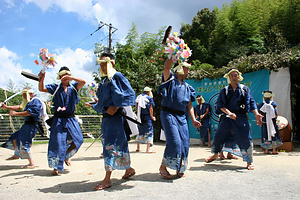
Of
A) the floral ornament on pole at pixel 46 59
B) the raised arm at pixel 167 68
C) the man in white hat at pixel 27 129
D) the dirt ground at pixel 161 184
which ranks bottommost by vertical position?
the dirt ground at pixel 161 184

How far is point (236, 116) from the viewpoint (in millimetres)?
4719

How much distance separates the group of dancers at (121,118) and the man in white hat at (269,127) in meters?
2.41

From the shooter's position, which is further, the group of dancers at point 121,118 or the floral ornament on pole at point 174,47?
the floral ornament on pole at point 174,47

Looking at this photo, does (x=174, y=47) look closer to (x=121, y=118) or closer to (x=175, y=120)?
(x=175, y=120)

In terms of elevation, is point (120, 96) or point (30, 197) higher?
point (120, 96)

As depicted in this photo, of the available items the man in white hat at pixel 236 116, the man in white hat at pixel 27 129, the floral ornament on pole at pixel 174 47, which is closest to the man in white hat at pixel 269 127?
the man in white hat at pixel 236 116

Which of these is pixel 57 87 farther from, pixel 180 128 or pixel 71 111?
pixel 180 128

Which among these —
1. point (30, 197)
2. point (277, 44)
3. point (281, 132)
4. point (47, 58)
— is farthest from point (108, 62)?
point (277, 44)

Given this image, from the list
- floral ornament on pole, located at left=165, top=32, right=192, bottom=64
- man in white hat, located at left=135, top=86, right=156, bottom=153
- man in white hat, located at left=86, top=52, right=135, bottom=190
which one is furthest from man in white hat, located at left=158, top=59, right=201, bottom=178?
man in white hat, located at left=135, top=86, right=156, bottom=153

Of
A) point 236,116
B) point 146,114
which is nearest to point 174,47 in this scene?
point 236,116

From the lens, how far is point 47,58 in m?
4.22

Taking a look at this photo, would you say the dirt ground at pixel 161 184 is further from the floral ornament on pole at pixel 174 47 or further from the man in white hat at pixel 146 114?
the man in white hat at pixel 146 114

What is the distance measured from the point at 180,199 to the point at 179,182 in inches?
31.6

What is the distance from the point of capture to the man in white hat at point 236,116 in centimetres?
463
